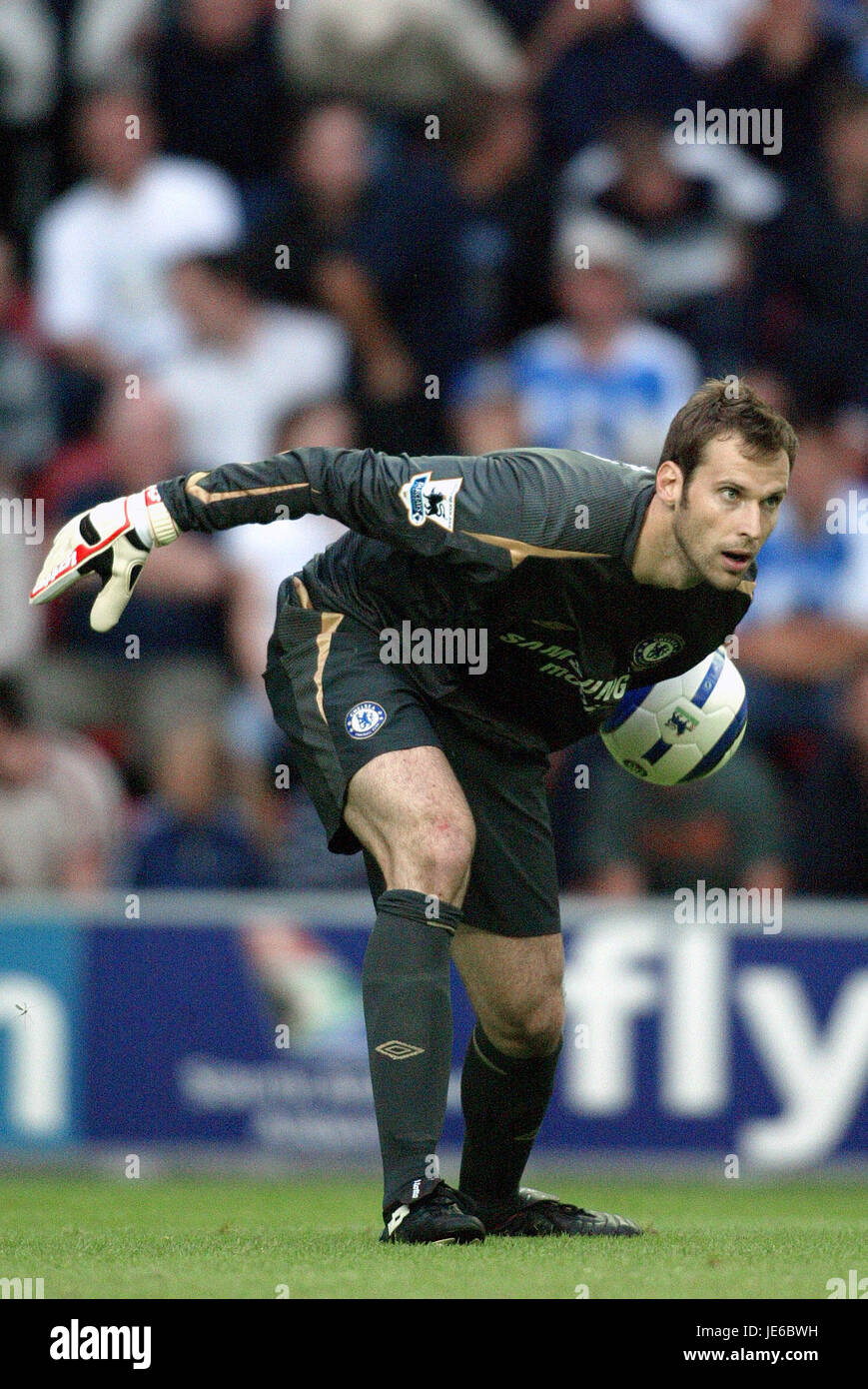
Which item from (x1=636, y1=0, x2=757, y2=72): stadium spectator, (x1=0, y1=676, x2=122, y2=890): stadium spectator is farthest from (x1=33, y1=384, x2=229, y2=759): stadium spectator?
(x1=636, y1=0, x2=757, y2=72): stadium spectator

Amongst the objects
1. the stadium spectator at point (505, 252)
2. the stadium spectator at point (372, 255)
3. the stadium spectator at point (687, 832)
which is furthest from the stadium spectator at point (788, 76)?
the stadium spectator at point (687, 832)

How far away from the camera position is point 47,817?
9477 mm

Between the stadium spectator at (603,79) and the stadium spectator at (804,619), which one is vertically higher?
the stadium spectator at (603,79)

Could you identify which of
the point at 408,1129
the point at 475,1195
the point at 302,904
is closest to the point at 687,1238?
the point at 475,1195

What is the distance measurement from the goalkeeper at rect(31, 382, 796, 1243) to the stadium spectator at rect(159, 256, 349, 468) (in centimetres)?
500

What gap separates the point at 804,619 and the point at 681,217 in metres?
2.37

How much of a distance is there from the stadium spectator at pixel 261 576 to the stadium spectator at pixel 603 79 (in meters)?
2.49

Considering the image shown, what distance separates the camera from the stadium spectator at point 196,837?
30.6 feet

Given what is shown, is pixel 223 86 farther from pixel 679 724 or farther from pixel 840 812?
pixel 679 724

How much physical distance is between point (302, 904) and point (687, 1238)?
146 inches

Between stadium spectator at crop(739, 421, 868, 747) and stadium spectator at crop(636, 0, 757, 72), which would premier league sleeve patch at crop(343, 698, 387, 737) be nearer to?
stadium spectator at crop(739, 421, 868, 747)

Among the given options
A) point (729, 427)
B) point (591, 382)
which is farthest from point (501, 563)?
point (591, 382)

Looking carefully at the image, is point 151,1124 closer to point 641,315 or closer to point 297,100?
point 641,315

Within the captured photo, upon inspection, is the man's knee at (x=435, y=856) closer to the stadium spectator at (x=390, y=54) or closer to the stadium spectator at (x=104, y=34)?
the stadium spectator at (x=390, y=54)
